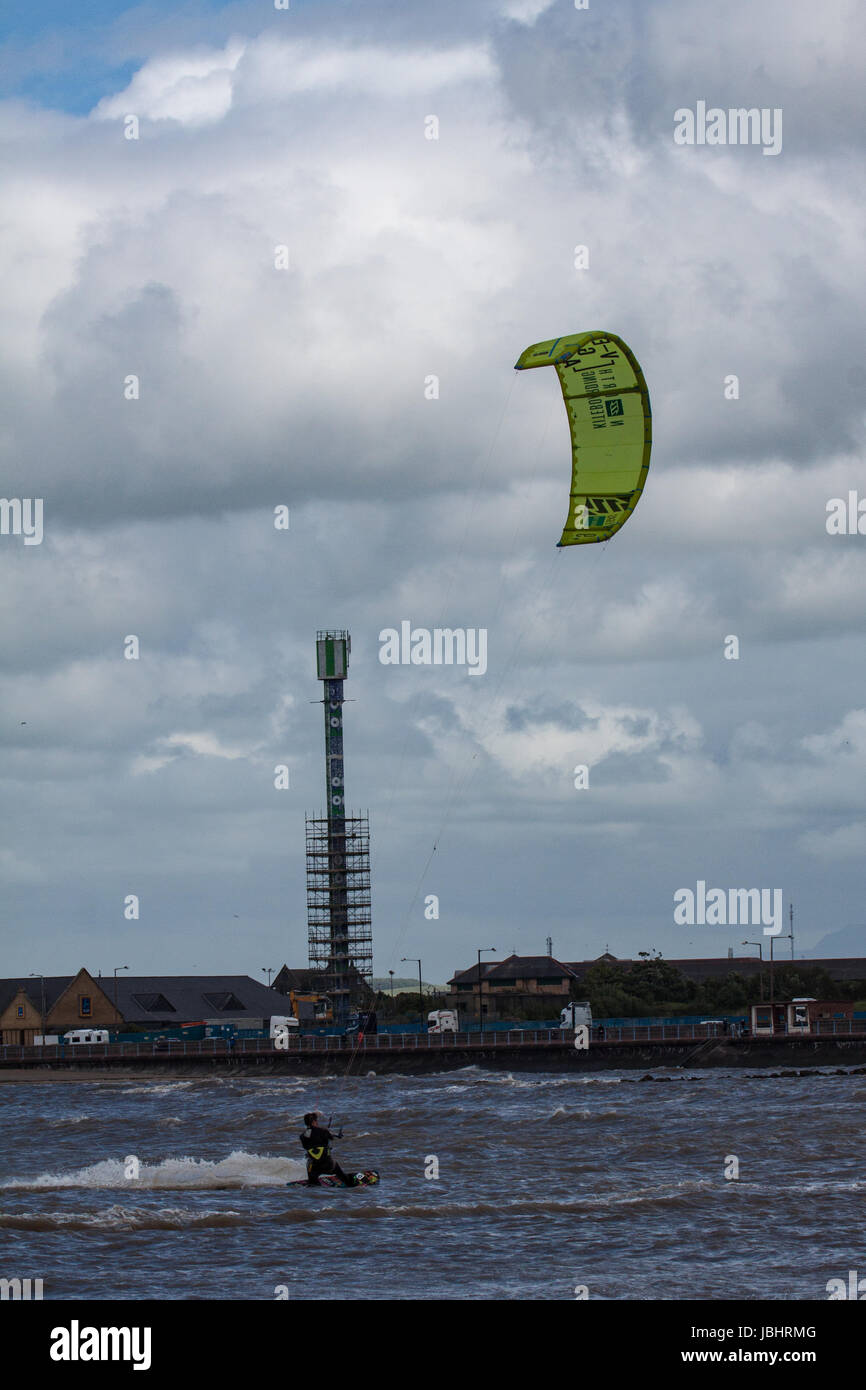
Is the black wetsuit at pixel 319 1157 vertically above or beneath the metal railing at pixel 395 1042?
above

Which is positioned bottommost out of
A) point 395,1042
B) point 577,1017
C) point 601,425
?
point 395,1042

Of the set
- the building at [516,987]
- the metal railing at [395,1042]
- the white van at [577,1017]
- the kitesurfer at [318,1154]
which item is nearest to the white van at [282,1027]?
the metal railing at [395,1042]

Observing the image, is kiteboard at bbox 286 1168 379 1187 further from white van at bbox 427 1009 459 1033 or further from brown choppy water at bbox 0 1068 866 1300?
white van at bbox 427 1009 459 1033

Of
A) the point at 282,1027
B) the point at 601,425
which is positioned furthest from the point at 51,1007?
the point at 601,425

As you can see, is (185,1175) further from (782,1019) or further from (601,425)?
Answer: (782,1019)

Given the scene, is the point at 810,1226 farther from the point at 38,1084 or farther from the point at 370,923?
the point at 370,923

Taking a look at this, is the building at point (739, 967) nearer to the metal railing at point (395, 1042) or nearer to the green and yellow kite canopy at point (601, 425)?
the metal railing at point (395, 1042)

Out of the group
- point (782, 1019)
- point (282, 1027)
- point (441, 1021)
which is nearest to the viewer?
point (782, 1019)
